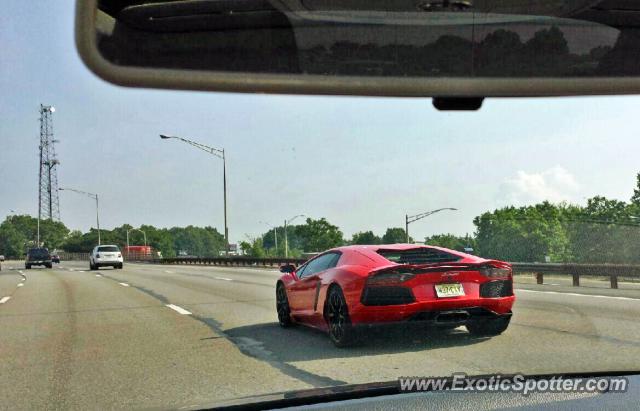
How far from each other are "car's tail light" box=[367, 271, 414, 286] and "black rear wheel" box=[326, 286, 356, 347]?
0.51 metres

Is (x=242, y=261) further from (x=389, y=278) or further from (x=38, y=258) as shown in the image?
(x=389, y=278)

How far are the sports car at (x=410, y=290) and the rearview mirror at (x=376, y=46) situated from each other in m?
5.73

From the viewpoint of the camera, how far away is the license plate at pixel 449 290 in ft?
27.9

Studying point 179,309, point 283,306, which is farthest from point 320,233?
point 283,306

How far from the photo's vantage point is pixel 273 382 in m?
6.84

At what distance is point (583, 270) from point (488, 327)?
12.9 metres

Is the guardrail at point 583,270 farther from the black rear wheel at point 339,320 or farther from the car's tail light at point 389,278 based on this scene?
the car's tail light at point 389,278

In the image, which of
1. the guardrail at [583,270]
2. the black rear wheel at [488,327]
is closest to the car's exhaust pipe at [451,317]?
the black rear wheel at [488,327]

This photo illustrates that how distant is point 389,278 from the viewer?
8477 millimetres

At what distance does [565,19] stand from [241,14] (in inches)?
46.5

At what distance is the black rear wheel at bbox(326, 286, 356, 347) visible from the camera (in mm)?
8734

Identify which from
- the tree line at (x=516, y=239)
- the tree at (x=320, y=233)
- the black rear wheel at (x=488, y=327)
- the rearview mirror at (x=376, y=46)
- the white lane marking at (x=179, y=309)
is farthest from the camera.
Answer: the tree at (x=320, y=233)

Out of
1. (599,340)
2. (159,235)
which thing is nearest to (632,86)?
(599,340)

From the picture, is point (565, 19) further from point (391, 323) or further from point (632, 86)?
point (391, 323)
